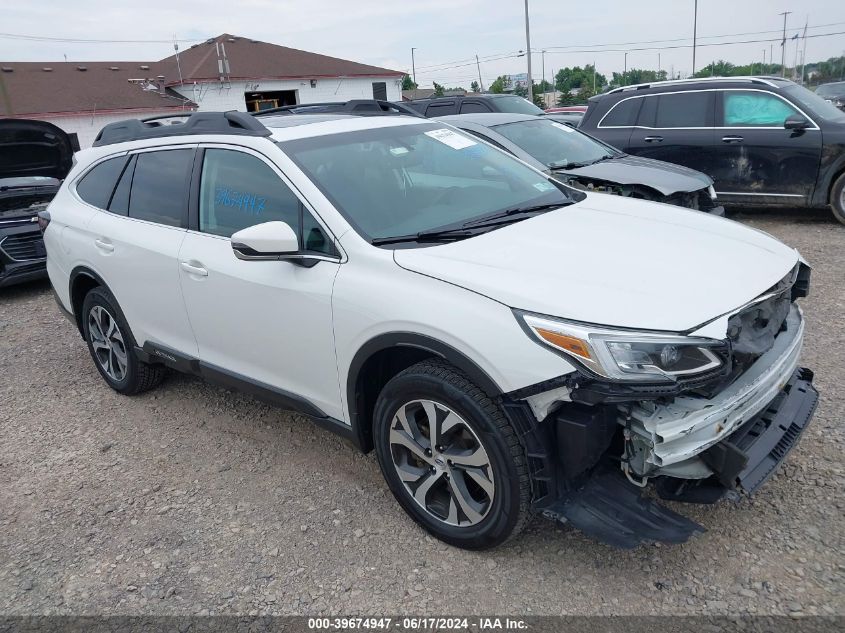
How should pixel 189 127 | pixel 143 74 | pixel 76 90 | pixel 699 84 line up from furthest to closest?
pixel 143 74 → pixel 76 90 → pixel 699 84 → pixel 189 127

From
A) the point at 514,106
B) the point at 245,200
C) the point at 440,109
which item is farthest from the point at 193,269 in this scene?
the point at 514,106

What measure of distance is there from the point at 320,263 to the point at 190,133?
1429 mm

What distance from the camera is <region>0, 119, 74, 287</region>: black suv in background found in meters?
7.57

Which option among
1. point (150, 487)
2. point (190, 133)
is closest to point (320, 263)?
point (190, 133)

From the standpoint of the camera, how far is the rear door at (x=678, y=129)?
871 cm

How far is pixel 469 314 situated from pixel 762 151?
7.25m

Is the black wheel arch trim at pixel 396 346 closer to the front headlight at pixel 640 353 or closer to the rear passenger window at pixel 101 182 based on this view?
the front headlight at pixel 640 353

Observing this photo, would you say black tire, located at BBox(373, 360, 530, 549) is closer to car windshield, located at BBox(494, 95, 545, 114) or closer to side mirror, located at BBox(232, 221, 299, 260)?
side mirror, located at BBox(232, 221, 299, 260)

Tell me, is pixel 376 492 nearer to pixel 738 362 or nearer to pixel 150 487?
pixel 150 487

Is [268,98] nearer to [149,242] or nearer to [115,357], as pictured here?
[115,357]

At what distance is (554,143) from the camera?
25.1 ft

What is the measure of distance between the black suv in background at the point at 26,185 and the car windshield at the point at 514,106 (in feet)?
26.0

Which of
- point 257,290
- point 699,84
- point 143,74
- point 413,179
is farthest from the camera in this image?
point 143,74

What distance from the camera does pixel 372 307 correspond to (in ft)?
9.30
